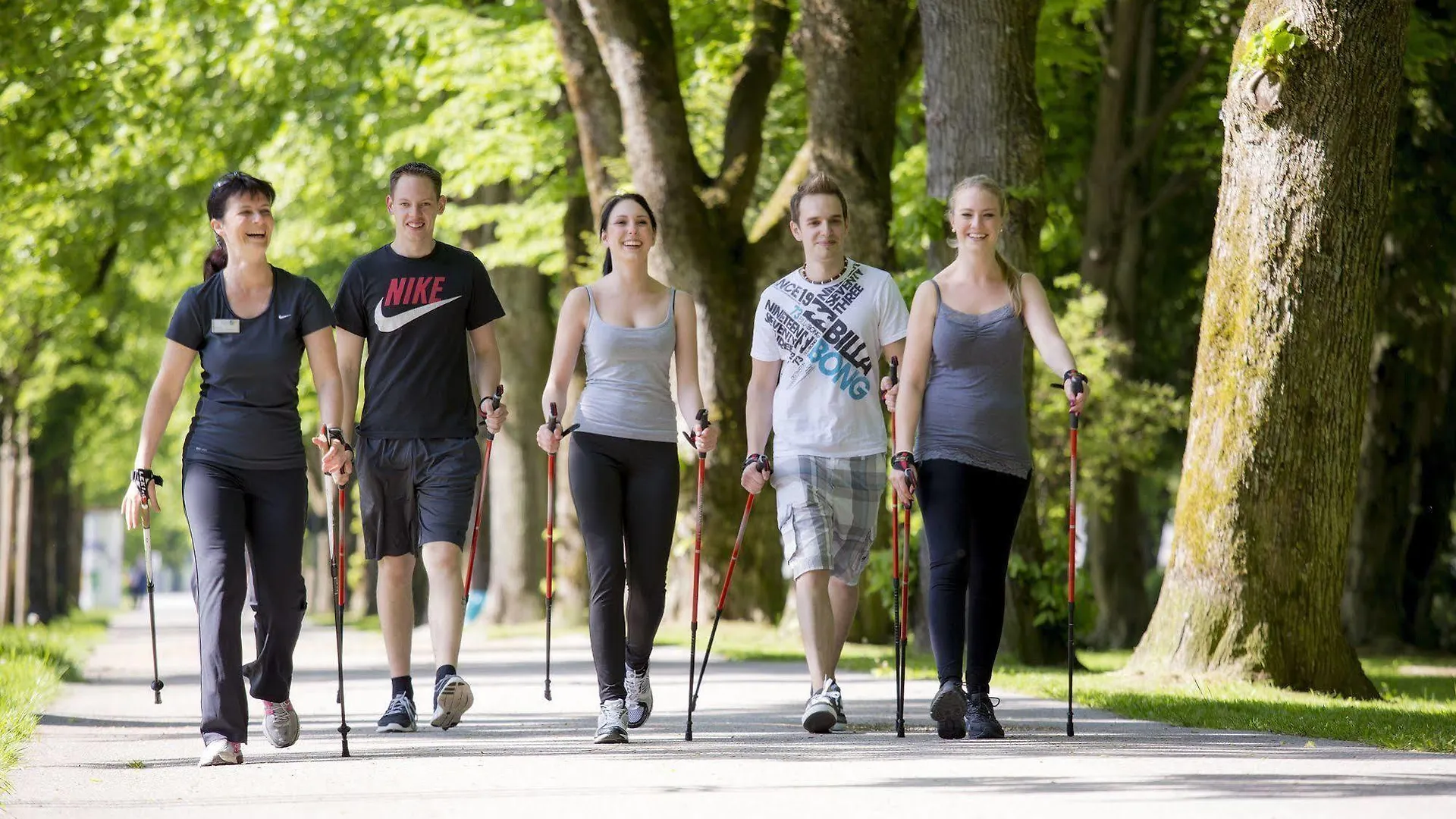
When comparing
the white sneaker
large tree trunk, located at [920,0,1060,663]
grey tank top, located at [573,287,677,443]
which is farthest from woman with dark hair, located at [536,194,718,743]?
large tree trunk, located at [920,0,1060,663]

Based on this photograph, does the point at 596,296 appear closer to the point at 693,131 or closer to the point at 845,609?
the point at 845,609

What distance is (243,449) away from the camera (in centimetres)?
791

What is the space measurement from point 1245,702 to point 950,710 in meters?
2.33

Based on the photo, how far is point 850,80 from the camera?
1648 cm

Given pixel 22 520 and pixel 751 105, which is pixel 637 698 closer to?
pixel 751 105

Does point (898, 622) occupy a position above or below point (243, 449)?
below

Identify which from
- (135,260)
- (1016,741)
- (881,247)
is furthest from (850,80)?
(135,260)

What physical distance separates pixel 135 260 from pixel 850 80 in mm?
12830

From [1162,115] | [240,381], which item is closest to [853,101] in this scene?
[1162,115]

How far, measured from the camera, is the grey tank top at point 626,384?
864 centimetres

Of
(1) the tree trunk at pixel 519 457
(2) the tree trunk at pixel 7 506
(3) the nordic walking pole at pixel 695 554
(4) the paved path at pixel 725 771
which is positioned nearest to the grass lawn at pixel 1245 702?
(4) the paved path at pixel 725 771

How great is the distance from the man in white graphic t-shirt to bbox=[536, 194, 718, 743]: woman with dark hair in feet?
1.16

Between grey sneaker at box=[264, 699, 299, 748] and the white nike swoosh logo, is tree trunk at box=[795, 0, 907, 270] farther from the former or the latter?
grey sneaker at box=[264, 699, 299, 748]

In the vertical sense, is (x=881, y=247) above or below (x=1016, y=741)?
above
